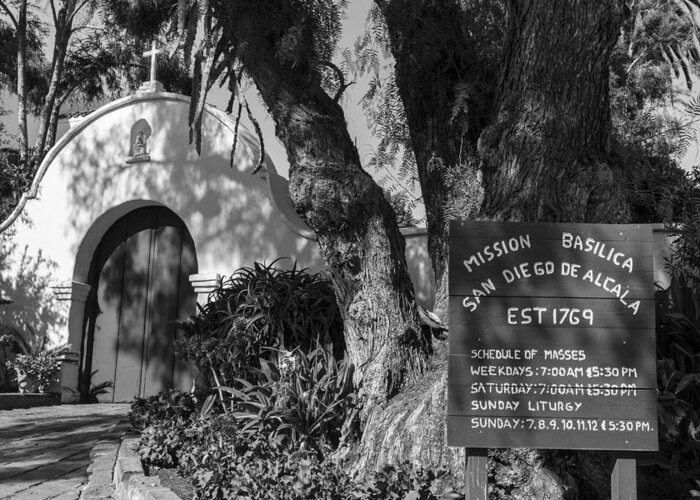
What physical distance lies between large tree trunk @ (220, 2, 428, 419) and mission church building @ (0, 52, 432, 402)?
14.4ft

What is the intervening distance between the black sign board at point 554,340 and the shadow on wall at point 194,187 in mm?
5906

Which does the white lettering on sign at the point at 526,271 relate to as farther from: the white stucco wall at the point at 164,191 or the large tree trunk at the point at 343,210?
the white stucco wall at the point at 164,191

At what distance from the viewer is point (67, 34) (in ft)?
53.6

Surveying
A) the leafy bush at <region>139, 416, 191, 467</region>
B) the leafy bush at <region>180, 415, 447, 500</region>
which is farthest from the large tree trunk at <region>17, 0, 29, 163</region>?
the leafy bush at <region>180, 415, 447, 500</region>

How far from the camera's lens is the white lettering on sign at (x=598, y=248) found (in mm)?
3627

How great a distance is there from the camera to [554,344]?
11.7ft

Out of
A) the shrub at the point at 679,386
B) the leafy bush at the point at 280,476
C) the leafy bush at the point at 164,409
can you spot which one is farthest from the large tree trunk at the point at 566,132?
the leafy bush at the point at 164,409

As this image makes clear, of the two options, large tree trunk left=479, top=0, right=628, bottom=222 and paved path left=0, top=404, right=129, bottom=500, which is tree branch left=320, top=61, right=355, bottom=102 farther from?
paved path left=0, top=404, right=129, bottom=500

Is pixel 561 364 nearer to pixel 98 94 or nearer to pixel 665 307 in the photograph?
pixel 665 307

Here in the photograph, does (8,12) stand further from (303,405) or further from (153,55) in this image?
(303,405)

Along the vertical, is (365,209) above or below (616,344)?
above

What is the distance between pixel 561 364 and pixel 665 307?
2.92 m

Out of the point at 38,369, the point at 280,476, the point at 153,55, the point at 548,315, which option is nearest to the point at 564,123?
the point at 548,315

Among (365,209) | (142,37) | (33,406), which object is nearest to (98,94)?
(142,37)
